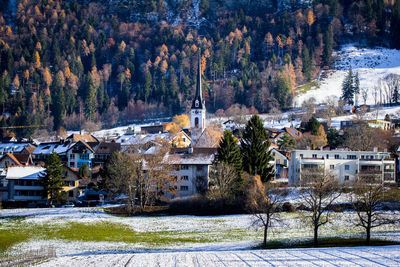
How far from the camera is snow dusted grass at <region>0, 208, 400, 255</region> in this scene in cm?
4191

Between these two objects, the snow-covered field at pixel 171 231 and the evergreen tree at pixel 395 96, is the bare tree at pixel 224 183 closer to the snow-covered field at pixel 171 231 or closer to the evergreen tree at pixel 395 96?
the snow-covered field at pixel 171 231

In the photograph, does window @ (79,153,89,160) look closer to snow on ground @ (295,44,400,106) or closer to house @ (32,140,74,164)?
house @ (32,140,74,164)

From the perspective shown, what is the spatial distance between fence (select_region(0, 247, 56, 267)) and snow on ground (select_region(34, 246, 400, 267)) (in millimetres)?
1553

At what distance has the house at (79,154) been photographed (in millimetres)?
105562

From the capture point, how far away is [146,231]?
163ft

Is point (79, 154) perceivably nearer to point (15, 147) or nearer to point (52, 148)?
point (52, 148)

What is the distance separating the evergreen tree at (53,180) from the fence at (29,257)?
1137 inches

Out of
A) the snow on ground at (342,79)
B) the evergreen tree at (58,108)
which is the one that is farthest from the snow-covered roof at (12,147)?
the snow on ground at (342,79)

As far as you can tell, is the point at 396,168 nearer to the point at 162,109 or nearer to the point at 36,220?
the point at 36,220

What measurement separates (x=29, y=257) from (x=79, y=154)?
234 feet

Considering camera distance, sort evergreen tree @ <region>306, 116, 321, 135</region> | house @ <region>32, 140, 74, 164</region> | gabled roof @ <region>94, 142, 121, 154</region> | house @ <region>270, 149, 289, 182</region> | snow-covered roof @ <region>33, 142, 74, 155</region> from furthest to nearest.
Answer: snow-covered roof @ <region>33, 142, 74, 155</region> → house @ <region>32, 140, 74, 164</region> → gabled roof @ <region>94, 142, 121, 154</region> → evergreen tree @ <region>306, 116, 321, 135</region> → house @ <region>270, 149, 289, 182</region>

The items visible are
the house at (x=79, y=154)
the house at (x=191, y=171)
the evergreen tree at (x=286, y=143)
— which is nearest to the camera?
the house at (x=191, y=171)

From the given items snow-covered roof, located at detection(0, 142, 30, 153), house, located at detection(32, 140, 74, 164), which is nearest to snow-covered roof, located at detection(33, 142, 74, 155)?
house, located at detection(32, 140, 74, 164)

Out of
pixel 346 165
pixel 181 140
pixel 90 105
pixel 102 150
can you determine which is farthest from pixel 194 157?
pixel 90 105
